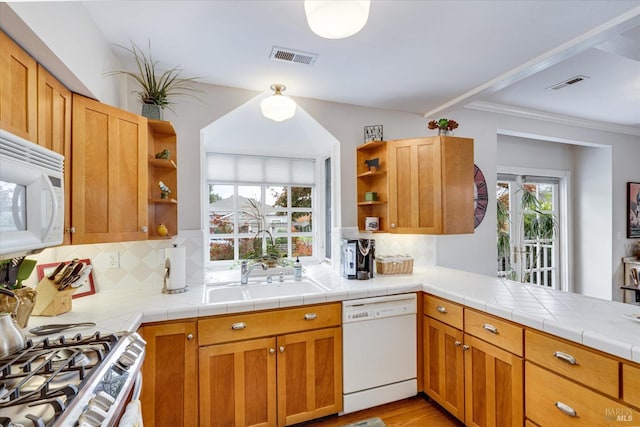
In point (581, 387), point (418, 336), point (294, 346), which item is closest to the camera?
point (581, 387)

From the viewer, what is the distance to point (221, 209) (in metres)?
2.95

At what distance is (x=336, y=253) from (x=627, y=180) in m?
4.56

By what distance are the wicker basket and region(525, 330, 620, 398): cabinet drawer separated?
1.18m

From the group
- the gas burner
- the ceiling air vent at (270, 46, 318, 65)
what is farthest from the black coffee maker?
the gas burner

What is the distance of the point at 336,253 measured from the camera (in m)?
2.81

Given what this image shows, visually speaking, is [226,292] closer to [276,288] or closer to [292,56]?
→ [276,288]

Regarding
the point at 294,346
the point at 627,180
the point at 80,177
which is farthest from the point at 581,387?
the point at 627,180

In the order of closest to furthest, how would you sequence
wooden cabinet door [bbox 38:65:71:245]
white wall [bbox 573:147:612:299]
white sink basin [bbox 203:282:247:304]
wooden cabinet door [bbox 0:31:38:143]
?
wooden cabinet door [bbox 0:31:38:143]
wooden cabinet door [bbox 38:65:71:245]
white sink basin [bbox 203:282:247:304]
white wall [bbox 573:147:612:299]

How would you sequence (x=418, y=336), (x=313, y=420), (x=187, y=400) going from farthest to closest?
(x=418, y=336), (x=313, y=420), (x=187, y=400)

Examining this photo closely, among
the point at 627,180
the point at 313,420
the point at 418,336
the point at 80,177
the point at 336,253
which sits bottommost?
the point at 313,420

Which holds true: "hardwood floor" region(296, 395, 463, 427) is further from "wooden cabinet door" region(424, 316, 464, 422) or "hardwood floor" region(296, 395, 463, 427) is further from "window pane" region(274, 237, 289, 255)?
"window pane" region(274, 237, 289, 255)

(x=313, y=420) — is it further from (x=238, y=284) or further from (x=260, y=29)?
(x=260, y=29)

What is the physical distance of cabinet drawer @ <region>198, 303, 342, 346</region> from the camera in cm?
175

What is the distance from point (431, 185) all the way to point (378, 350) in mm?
1452
